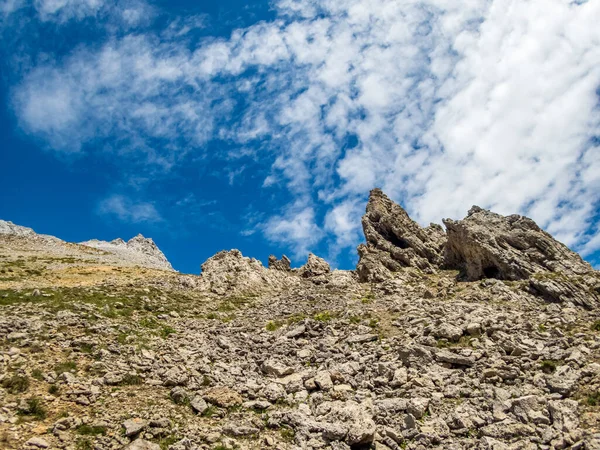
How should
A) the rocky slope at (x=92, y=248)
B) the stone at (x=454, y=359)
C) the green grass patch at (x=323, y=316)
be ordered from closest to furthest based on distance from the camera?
the stone at (x=454, y=359) < the green grass patch at (x=323, y=316) < the rocky slope at (x=92, y=248)

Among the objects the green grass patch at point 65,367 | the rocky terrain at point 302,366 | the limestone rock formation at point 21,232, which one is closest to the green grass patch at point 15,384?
the rocky terrain at point 302,366

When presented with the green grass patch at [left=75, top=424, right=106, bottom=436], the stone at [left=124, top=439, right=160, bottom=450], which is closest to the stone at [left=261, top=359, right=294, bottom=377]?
the stone at [left=124, top=439, right=160, bottom=450]

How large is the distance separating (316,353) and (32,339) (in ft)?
55.4

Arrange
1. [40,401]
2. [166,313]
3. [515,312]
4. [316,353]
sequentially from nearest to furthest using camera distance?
[40,401]
[316,353]
[515,312]
[166,313]

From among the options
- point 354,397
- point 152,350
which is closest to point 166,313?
point 152,350

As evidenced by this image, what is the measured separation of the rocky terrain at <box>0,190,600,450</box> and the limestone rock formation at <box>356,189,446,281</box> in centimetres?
1147

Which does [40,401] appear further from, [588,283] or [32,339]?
[588,283]

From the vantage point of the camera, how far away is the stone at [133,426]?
1579 cm

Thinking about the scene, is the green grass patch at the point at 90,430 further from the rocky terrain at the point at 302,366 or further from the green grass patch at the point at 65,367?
the green grass patch at the point at 65,367

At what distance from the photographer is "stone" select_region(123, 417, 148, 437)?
15791mm

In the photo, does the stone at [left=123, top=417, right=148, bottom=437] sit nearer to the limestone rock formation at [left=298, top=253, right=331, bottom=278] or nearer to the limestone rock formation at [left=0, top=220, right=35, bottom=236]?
the limestone rock formation at [left=298, top=253, right=331, bottom=278]

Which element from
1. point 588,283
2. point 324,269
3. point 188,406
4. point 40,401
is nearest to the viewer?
point 40,401

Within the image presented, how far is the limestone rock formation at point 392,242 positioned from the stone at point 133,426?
40.3 meters

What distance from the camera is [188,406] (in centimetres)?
1906
